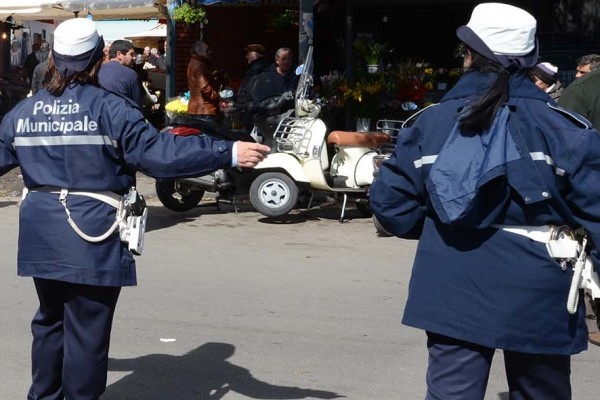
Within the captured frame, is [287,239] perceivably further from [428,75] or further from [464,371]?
[464,371]

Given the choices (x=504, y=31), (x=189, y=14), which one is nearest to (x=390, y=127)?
(x=189, y=14)

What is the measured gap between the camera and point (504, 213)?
3.78 metres

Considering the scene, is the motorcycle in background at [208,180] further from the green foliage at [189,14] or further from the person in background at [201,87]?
the green foliage at [189,14]

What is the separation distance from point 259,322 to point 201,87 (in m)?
6.29

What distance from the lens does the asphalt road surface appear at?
5.98m

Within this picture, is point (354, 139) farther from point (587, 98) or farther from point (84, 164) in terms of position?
point (84, 164)

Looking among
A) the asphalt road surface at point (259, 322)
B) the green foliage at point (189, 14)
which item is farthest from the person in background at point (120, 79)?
the green foliage at point (189, 14)

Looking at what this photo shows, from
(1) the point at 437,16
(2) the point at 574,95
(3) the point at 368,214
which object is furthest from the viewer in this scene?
(1) the point at 437,16

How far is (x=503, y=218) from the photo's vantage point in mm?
3793

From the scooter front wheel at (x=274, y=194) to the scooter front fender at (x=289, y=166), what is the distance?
79 millimetres

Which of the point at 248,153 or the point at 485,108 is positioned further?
the point at 248,153

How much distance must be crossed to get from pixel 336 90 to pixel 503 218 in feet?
29.7

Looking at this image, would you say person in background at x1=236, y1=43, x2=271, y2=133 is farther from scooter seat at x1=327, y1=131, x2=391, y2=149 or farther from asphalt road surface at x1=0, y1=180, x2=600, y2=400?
asphalt road surface at x1=0, y1=180, x2=600, y2=400

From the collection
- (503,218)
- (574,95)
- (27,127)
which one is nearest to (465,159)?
(503,218)
